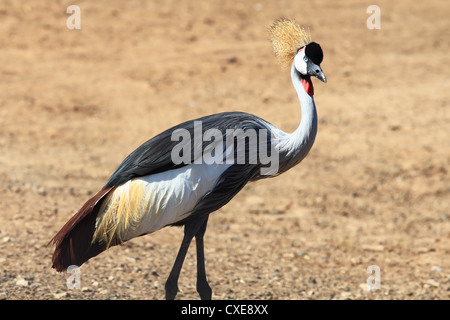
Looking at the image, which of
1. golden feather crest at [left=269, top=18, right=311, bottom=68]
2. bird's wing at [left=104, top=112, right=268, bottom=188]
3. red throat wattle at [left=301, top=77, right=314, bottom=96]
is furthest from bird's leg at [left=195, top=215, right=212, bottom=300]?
golden feather crest at [left=269, top=18, right=311, bottom=68]

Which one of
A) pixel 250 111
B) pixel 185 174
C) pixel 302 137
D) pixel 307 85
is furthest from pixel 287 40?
pixel 250 111

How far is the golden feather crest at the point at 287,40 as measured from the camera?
4958 mm

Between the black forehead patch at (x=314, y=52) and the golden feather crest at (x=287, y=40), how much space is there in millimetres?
180

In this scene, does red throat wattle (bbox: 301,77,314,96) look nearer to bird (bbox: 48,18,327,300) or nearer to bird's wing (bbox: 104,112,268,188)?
bird (bbox: 48,18,327,300)

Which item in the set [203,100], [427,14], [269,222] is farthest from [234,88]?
[427,14]

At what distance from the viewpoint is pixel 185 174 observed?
4.63 m

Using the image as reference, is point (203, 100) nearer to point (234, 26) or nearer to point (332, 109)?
point (332, 109)

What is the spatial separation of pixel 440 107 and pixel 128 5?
6009 millimetres

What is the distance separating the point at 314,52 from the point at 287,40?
313 mm

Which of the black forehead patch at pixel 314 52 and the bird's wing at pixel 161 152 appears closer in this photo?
the bird's wing at pixel 161 152

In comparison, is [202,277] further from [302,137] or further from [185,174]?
[302,137]

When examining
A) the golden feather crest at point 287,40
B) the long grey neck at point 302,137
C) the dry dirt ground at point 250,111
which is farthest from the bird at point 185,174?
the dry dirt ground at point 250,111

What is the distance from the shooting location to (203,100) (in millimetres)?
10500

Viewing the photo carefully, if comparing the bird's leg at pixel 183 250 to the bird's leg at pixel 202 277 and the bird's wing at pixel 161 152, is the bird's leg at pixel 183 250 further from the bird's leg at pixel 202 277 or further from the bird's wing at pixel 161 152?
the bird's wing at pixel 161 152
